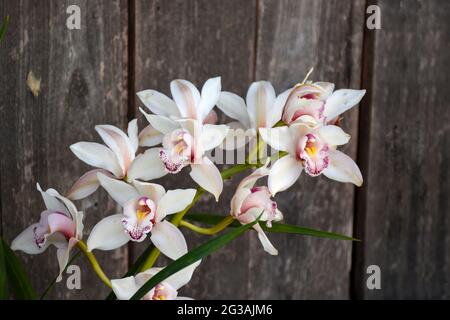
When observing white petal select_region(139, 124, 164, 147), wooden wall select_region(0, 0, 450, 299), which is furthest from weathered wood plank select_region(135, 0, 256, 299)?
white petal select_region(139, 124, 164, 147)

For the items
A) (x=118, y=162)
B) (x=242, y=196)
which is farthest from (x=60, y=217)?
(x=242, y=196)

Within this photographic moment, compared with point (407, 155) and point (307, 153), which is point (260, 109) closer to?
point (307, 153)

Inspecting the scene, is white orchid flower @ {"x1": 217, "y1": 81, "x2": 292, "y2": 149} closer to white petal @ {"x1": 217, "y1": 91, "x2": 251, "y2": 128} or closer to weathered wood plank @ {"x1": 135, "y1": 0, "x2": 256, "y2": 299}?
white petal @ {"x1": 217, "y1": 91, "x2": 251, "y2": 128}

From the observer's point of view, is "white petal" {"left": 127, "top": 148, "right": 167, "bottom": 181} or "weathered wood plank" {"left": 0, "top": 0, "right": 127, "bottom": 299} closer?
"white petal" {"left": 127, "top": 148, "right": 167, "bottom": 181}

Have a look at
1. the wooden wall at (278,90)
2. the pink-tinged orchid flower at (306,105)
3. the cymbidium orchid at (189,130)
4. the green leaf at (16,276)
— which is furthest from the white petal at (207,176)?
the wooden wall at (278,90)

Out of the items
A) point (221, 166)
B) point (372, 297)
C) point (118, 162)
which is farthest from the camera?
point (372, 297)

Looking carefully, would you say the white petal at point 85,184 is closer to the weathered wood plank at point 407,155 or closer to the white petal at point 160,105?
the white petal at point 160,105
